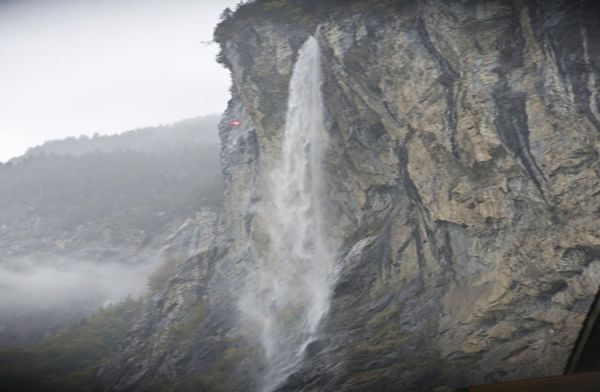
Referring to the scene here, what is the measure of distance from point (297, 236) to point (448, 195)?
942cm

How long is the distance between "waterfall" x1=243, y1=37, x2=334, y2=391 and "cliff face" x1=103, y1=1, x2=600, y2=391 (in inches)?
33.3

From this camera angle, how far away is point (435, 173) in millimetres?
21359

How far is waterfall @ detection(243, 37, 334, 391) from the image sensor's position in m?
25.0

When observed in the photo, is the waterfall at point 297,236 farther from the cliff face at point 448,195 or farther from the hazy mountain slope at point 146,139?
the hazy mountain slope at point 146,139

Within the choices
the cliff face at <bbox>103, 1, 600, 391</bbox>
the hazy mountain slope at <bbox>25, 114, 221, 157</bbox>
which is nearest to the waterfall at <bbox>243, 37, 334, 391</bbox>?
the cliff face at <bbox>103, 1, 600, 391</bbox>

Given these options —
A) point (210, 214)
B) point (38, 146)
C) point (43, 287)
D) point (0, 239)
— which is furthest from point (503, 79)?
point (38, 146)

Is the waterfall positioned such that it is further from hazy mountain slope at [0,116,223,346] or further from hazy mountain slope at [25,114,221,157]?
hazy mountain slope at [25,114,221,157]

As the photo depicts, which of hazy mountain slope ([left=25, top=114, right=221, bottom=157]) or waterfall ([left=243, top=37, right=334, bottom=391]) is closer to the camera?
waterfall ([left=243, top=37, right=334, bottom=391])

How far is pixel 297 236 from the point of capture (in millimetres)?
28109

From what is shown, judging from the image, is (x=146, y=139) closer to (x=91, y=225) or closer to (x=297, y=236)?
(x=91, y=225)

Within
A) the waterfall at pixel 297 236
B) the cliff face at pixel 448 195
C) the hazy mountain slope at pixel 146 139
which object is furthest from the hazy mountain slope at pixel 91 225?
the cliff face at pixel 448 195

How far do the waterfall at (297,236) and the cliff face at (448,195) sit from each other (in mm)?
845

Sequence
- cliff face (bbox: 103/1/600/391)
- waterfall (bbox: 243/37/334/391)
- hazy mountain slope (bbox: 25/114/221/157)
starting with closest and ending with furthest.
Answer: cliff face (bbox: 103/1/600/391) → waterfall (bbox: 243/37/334/391) → hazy mountain slope (bbox: 25/114/221/157)

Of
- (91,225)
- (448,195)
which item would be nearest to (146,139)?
(91,225)
